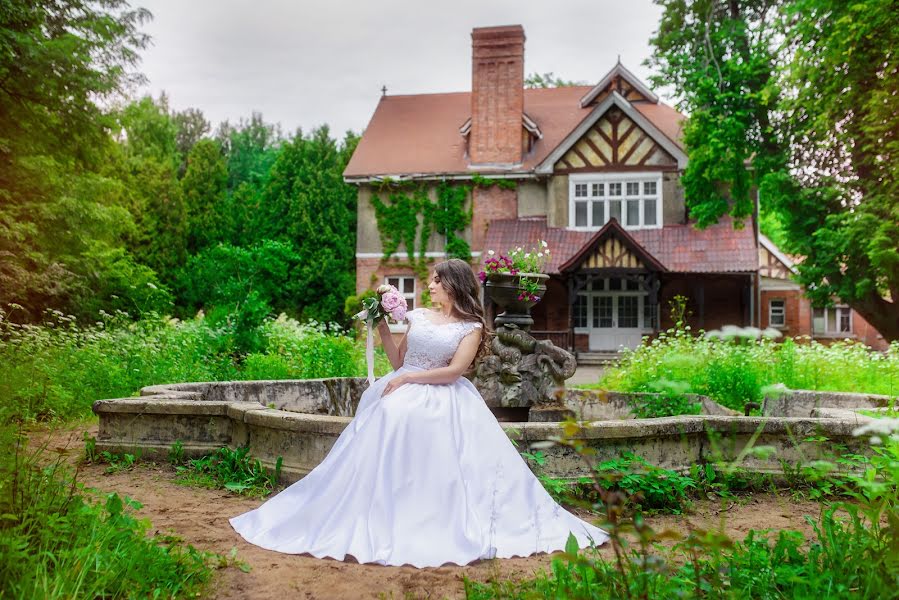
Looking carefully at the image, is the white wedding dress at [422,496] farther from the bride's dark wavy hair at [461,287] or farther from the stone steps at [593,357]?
the stone steps at [593,357]

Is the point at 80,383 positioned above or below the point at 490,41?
below

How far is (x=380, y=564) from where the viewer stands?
158 inches

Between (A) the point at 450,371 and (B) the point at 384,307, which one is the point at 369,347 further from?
(A) the point at 450,371

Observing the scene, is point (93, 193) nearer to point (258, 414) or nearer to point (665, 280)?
point (258, 414)

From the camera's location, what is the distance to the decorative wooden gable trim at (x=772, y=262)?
91.7 feet

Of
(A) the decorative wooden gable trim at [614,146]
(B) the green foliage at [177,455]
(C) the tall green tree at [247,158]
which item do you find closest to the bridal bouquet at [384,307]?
(B) the green foliage at [177,455]

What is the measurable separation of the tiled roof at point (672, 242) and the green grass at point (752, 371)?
9812 mm

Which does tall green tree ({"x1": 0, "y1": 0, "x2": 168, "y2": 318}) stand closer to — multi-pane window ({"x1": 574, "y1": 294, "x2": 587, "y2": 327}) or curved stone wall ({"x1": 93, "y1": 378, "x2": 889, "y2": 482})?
curved stone wall ({"x1": 93, "y1": 378, "x2": 889, "y2": 482})

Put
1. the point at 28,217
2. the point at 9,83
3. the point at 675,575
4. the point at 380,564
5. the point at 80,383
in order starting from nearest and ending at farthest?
the point at 675,575
the point at 380,564
the point at 80,383
the point at 9,83
the point at 28,217

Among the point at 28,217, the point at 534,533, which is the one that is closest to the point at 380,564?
the point at 534,533

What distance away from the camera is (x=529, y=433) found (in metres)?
5.38

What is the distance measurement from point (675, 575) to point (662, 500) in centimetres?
188

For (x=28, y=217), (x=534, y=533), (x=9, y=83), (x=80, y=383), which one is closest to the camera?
(x=534, y=533)

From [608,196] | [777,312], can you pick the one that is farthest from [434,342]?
[777,312]
